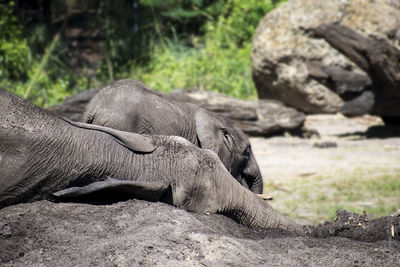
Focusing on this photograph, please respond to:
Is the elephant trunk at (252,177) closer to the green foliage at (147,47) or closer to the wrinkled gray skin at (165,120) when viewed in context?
the wrinkled gray skin at (165,120)

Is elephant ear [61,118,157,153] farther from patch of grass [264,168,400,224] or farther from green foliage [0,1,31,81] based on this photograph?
green foliage [0,1,31,81]

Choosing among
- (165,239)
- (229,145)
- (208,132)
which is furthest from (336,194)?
(165,239)

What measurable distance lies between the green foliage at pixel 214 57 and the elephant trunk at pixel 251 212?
9889 mm

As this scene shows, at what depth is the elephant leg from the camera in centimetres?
329

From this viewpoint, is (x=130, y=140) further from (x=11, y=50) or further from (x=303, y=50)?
(x=11, y=50)

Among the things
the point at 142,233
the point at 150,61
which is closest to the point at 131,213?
the point at 142,233

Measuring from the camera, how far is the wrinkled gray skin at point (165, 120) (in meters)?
4.48

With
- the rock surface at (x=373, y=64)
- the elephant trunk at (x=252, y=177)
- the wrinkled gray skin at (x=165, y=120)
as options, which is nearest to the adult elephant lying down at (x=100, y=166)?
the wrinkled gray skin at (x=165, y=120)

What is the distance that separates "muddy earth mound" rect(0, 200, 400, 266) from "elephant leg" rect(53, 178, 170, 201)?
0.06 m

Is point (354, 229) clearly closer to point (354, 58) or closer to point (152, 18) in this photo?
point (354, 58)

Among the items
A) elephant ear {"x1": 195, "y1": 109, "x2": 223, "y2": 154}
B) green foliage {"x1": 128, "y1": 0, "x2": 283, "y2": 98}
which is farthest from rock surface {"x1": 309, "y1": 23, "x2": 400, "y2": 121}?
elephant ear {"x1": 195, "y1": 109, "x2": 223, "y2": 154}

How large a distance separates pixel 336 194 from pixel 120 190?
435 centimetres

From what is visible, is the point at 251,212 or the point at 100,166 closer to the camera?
the point at 100,166

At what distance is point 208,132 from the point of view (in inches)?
193
